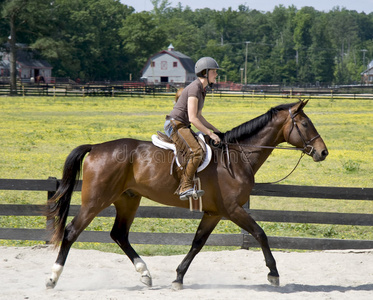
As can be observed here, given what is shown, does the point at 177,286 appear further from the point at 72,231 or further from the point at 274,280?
the point at 72,231

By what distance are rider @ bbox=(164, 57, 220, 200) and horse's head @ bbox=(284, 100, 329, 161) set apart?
3.25 feet

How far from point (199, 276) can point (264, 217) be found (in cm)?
164

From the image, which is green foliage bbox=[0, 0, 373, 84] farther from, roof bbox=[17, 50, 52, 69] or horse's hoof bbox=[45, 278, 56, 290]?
horse's hoof bbox=[45, 278, 56, 290]

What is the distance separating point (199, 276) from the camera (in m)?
7.74

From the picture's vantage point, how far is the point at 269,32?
14850 centimetres

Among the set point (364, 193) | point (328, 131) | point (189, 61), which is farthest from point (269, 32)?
point (364, 193)

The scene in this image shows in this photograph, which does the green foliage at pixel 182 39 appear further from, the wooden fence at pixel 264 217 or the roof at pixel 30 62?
the wooden fence at pixel 264 217

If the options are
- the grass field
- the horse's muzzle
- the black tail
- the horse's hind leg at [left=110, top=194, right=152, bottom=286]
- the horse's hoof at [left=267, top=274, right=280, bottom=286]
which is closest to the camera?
the horse's hoof at [left=267, top=274, right=280, bottom=286]

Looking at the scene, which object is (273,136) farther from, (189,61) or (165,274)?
(189,61)

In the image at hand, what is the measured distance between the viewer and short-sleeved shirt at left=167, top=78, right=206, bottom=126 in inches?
274

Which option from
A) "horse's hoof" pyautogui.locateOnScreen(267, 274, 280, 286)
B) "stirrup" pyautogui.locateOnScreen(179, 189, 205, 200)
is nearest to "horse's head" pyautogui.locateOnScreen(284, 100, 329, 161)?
"stirrup" pyautogui.locateOnScreen(179, 189, 205, 200)

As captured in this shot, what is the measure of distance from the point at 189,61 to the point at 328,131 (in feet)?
276

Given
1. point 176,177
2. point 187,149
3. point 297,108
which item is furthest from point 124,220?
point 297,108

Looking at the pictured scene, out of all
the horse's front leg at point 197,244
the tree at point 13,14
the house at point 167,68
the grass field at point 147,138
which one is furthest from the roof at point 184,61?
the horse's front leg at point 197,244
